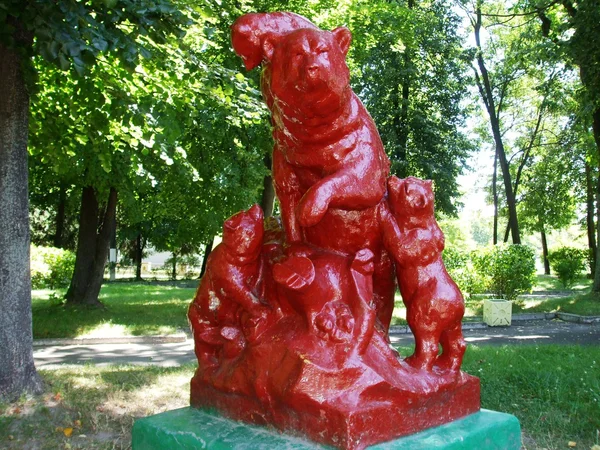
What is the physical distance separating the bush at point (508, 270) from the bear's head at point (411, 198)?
14.8 meters

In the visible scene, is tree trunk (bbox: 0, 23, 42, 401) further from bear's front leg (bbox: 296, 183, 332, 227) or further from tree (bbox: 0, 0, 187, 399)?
bear's front leg (bbox: 296, 183, 332, 227)

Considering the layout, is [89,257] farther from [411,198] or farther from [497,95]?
[497,95]

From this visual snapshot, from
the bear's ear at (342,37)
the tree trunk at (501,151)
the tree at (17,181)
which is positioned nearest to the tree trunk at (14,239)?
the tree at (17,181)

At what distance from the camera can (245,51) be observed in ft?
8.93

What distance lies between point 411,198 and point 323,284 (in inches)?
22.6

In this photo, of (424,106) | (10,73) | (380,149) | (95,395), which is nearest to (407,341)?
(95,395)

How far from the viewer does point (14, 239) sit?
611 cm

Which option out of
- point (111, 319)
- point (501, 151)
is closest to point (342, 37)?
point (111, 319)

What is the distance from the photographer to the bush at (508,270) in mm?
16453

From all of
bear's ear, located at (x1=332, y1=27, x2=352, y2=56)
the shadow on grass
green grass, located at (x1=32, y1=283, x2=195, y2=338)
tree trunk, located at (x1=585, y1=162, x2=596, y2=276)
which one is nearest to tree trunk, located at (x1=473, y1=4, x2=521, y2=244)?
tree trunk, located at (x1=585, y1=162, x2=596, y2=276)

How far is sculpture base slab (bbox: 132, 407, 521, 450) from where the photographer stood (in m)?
2.31

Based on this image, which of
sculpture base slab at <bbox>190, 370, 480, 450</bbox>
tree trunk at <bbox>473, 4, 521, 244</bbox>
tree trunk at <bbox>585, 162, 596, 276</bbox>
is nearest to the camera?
sculpture base slab at <bbox>190, 370, 480, 450</bbox>

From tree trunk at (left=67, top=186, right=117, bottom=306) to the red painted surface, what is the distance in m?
11.8

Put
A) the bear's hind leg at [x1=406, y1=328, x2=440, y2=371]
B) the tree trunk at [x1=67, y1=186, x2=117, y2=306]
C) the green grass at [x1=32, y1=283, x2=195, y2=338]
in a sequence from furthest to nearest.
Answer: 1. the tree trunk at [x1=67, y1=186, x2=117, y2=306]
2. the green grass at [x1=32, y1=283, x2=195, y2=338]
3. the bear's hind leg at [x1=406, y1=328, x2=440, y2=371]
